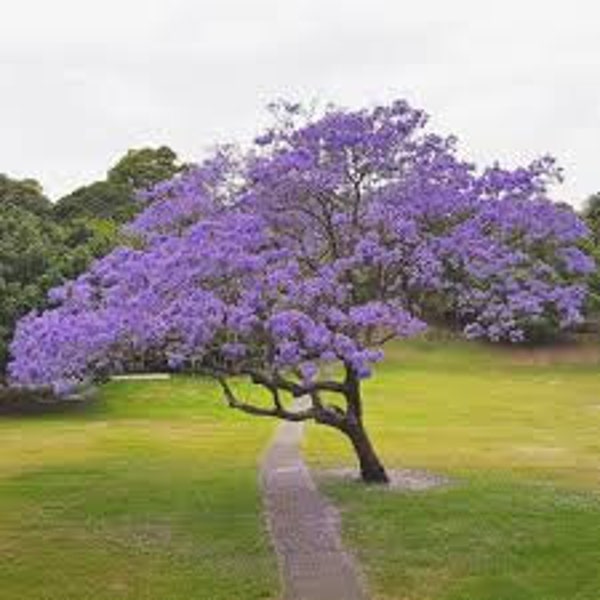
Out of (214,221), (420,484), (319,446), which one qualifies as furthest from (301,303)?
(319,446)

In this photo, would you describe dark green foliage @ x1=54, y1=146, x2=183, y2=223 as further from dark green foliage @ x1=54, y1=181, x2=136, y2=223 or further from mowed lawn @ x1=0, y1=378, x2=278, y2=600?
mowed lawn @ x1=0, y1=378, x2=278, y2=600

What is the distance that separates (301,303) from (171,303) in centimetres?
292

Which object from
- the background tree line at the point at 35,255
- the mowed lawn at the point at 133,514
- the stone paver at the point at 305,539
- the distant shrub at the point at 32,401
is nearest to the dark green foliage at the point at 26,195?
the background tree line at the point at 35,255

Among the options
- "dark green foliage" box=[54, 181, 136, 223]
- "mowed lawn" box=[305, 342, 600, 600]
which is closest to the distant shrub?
"mowed lawn" box=[305, 342, 600, 600]

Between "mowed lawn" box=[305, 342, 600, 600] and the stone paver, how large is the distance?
0.42 m

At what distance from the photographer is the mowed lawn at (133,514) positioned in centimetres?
2236

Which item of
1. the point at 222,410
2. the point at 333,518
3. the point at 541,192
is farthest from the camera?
the point at 222,410

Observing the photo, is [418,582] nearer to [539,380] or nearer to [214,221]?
[214,221]

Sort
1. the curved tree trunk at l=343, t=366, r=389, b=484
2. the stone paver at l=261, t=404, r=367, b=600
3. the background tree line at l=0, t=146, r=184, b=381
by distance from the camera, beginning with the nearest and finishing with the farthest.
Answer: the stone paver at l=261, t=404, r=367, b=600
the curved tree trunk at l=343, t=366, r=389, b=484
the background tree line at l=0, t=146, r=184, b=381

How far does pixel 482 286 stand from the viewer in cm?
3238

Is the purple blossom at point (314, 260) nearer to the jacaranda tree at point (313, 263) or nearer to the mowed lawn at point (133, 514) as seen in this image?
the jacaranda tree at point (313, 263)

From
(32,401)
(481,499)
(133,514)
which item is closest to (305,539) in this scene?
(133,514)

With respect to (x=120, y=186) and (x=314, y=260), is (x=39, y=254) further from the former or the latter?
(x=120, y=186)

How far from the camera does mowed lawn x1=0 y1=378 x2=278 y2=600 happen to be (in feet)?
73.4
